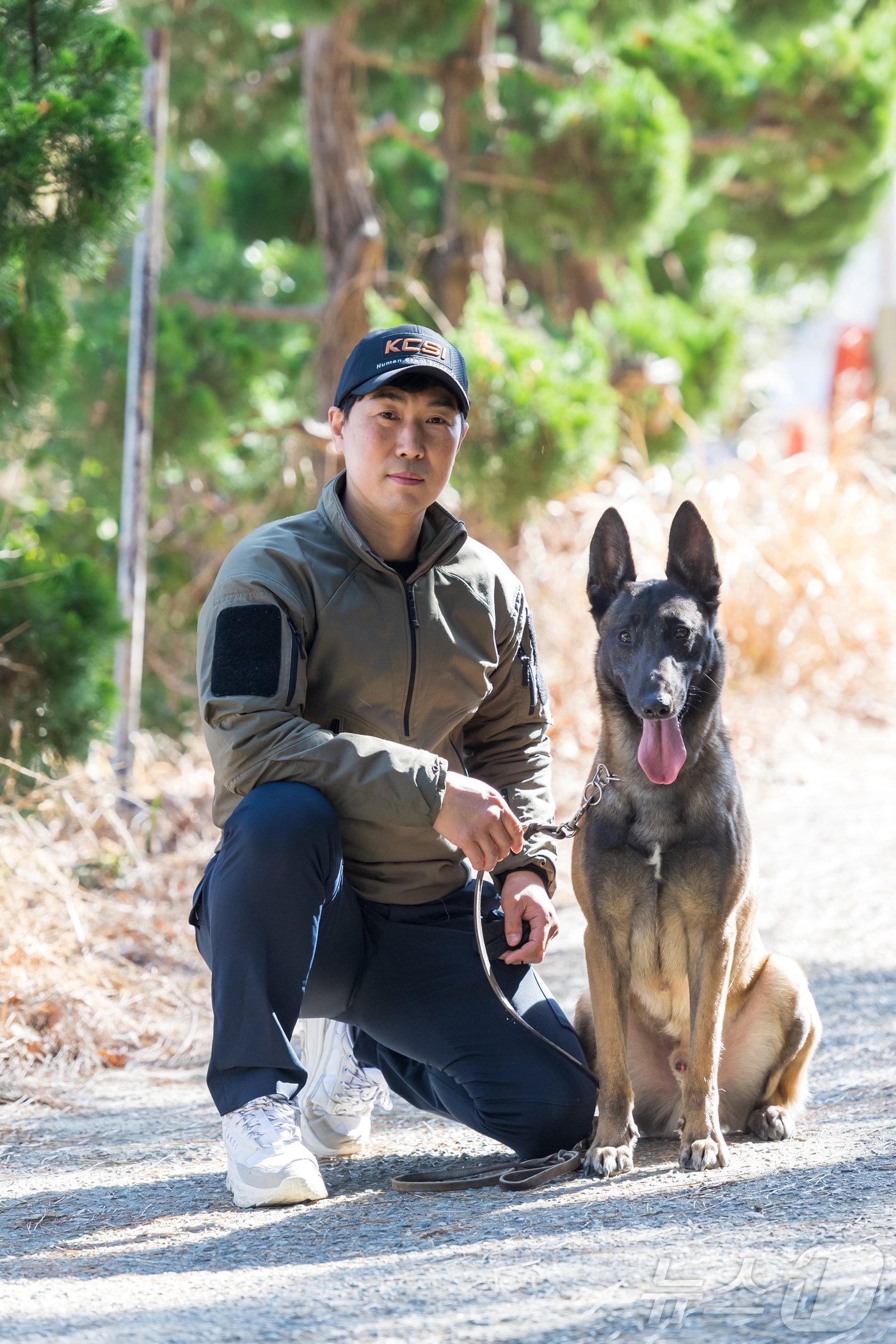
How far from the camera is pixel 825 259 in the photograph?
36.2ft

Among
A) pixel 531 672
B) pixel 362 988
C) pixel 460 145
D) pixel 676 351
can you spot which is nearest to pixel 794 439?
pixel 676 351

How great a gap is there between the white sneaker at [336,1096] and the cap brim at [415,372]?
1381 millimetres

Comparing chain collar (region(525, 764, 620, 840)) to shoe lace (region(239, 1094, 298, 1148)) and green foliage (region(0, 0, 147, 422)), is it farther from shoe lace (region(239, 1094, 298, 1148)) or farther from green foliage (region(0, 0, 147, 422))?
green foliage (region(0, 0, 147, 422))

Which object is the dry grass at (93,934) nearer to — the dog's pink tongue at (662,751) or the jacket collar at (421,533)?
the jacket collar at (421,533)

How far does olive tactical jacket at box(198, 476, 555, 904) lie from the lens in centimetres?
256

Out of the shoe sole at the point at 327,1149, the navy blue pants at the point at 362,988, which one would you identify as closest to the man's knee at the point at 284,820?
the navy blue pants at the point at 362,988

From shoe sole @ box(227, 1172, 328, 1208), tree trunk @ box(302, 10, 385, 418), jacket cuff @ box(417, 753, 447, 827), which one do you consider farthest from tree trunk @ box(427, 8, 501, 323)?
shoe sole @ box(227, 1172, 328, 1208)

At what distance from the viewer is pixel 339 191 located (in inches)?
296

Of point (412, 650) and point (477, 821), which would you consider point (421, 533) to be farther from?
point (477, 821)

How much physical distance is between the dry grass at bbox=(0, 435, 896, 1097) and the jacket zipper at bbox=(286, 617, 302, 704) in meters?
1.55

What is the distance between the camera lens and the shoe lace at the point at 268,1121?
2.42 m

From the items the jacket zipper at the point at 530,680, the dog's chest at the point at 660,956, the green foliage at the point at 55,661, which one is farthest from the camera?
the green foliage at the point at 55,661

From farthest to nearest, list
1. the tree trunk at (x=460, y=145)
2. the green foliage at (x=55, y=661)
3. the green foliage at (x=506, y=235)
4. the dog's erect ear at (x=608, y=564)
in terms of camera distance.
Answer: the tree trunk at (x=460, y=145) → the green foliage at (x=506, y=235) → the green foliage at (x=55, y=661) → the dog's erect ear at (x=608, y=564)

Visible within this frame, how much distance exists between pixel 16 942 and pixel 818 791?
3.94 metres
